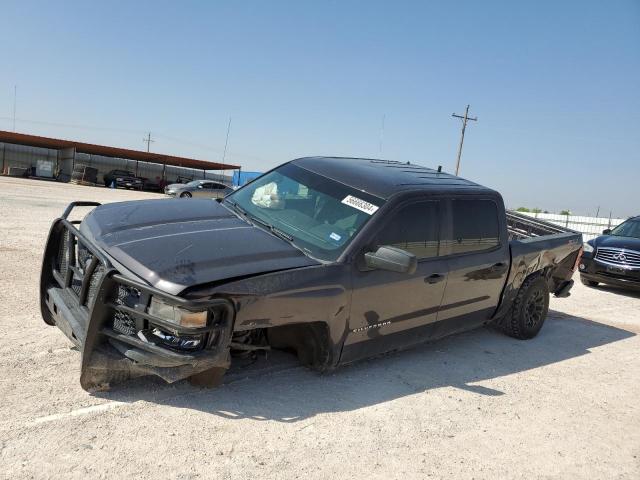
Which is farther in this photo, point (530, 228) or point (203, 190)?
point (203, 190)

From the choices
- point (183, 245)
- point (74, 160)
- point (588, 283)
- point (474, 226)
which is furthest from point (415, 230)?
point (74, 160)

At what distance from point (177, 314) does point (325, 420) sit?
1238 millimetres

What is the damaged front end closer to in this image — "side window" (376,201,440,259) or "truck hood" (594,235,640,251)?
"side window" (376,201,440,259)

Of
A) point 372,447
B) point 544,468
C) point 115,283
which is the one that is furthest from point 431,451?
point 115,283

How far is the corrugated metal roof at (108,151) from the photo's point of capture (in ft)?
135

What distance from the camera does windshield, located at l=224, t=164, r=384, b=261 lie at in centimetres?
393

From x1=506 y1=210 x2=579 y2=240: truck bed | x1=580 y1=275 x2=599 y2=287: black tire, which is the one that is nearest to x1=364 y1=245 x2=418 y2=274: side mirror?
x1=506 y1=210 x2=579 y2=240: truck bed

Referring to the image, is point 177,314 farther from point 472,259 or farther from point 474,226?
point 474,226

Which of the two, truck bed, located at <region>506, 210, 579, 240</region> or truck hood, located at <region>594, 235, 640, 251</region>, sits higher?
truck bed, located at <region>506, 210, 579, 240</region>

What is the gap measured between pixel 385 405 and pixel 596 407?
73.9 inches

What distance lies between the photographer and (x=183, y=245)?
342cm

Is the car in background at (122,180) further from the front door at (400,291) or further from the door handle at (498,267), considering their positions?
the front door at (400,291)

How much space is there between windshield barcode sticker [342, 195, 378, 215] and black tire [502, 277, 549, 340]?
2.52 meters

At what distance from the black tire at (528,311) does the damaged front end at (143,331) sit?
3.70 metres
